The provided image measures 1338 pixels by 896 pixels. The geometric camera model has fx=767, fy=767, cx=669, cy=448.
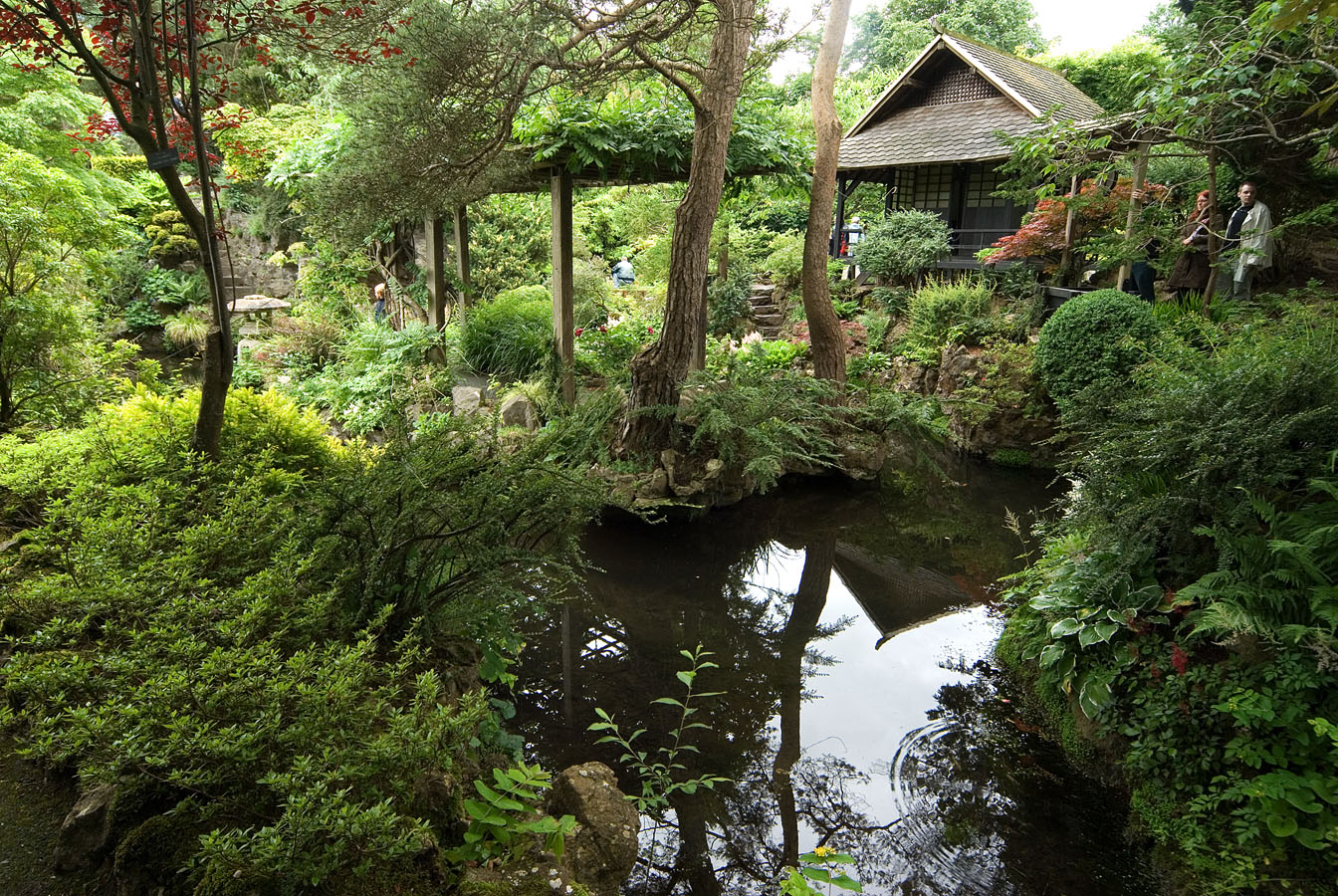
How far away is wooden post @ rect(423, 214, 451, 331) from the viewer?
33.3ft

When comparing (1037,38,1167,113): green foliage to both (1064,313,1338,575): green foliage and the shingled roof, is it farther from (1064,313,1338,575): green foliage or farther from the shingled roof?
(1064,313,1338,575): green foliage

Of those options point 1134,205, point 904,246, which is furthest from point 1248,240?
point 904,246

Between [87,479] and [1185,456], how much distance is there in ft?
18.0

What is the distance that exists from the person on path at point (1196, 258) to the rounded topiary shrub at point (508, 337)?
301 inches

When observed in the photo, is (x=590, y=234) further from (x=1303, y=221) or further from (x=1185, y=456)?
(x=1185, y=456)

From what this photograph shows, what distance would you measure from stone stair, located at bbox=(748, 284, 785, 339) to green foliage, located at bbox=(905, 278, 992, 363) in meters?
2.96

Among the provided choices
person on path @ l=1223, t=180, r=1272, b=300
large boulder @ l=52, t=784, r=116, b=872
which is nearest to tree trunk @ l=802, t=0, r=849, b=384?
person on path @ l=1223, t=180, r=1272, b=300

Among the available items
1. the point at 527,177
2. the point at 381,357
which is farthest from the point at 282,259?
the point at 527,177

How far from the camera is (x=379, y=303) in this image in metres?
11.7

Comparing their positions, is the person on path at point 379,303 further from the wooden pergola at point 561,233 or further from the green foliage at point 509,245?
the green foliage at point 509,245

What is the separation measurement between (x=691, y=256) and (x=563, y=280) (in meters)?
2.49

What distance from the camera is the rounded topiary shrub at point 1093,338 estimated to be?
837cm

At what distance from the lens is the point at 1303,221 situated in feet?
27.3

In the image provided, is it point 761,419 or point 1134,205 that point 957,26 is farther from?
point 761,419
